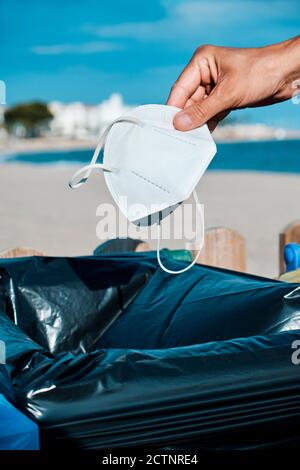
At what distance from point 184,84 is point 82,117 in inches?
5474

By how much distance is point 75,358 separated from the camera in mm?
1718

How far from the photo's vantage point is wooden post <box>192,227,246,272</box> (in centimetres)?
380

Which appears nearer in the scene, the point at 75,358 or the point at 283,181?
the point at 75,358

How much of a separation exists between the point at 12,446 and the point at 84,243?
6.19m

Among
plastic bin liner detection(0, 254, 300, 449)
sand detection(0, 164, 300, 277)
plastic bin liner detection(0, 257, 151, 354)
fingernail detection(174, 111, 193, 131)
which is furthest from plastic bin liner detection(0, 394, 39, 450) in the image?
sand detection(0, 164, 300, 277)

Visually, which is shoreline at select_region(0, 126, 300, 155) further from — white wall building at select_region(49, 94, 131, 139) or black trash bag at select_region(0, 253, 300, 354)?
black trash bag at select_region(0, 253, 300, 354)

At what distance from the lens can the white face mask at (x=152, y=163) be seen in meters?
1.90

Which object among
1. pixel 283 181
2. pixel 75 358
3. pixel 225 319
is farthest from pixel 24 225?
pixel 283 181

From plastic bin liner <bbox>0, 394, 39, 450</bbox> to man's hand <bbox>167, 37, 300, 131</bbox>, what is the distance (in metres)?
0.90

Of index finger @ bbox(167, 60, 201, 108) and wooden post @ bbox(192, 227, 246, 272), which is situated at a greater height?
index finger @ bbox(167, 60, 201, 108)

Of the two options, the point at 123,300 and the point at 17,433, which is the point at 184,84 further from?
the point at 123,300

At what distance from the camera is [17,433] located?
152cm

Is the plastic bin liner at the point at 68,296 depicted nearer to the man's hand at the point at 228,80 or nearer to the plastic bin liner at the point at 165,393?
the plastic bin liner at the point at 165,393
